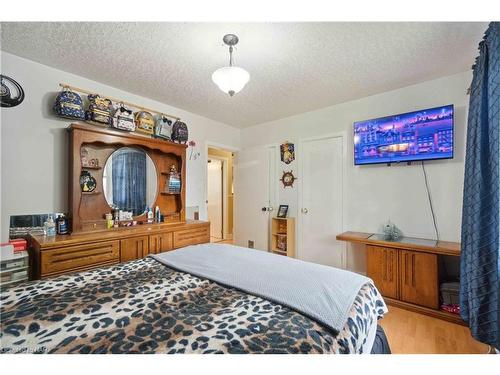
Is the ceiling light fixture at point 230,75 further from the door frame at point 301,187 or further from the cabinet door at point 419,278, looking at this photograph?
the cabinet door at point 419,278

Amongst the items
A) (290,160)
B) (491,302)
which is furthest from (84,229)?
(491,302)

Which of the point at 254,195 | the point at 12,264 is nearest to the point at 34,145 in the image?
the point at 12,264

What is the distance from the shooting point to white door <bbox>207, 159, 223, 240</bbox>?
210 inches

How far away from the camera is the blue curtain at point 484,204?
4.75 ft

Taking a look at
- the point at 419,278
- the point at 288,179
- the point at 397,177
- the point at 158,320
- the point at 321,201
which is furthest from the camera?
the point at 288,179

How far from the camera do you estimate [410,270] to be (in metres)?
2.23

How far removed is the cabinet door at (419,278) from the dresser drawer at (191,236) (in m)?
2.28

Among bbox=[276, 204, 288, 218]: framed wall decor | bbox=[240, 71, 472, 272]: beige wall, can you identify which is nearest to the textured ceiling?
bbox=[240, 71, 472, 272]: beige wall

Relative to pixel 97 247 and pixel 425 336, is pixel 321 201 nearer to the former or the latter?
pixel 425 336

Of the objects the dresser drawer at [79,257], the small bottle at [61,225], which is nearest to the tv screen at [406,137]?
the dresser drawer at [79,257]

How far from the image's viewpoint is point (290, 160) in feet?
11.8

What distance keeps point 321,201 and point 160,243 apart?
7.36 feet

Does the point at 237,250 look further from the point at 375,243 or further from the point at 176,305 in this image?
the point at 375,243

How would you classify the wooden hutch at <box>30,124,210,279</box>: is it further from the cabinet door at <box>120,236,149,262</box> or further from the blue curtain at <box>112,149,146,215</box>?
the blue curtain at <box>112,149,146,215</box>
